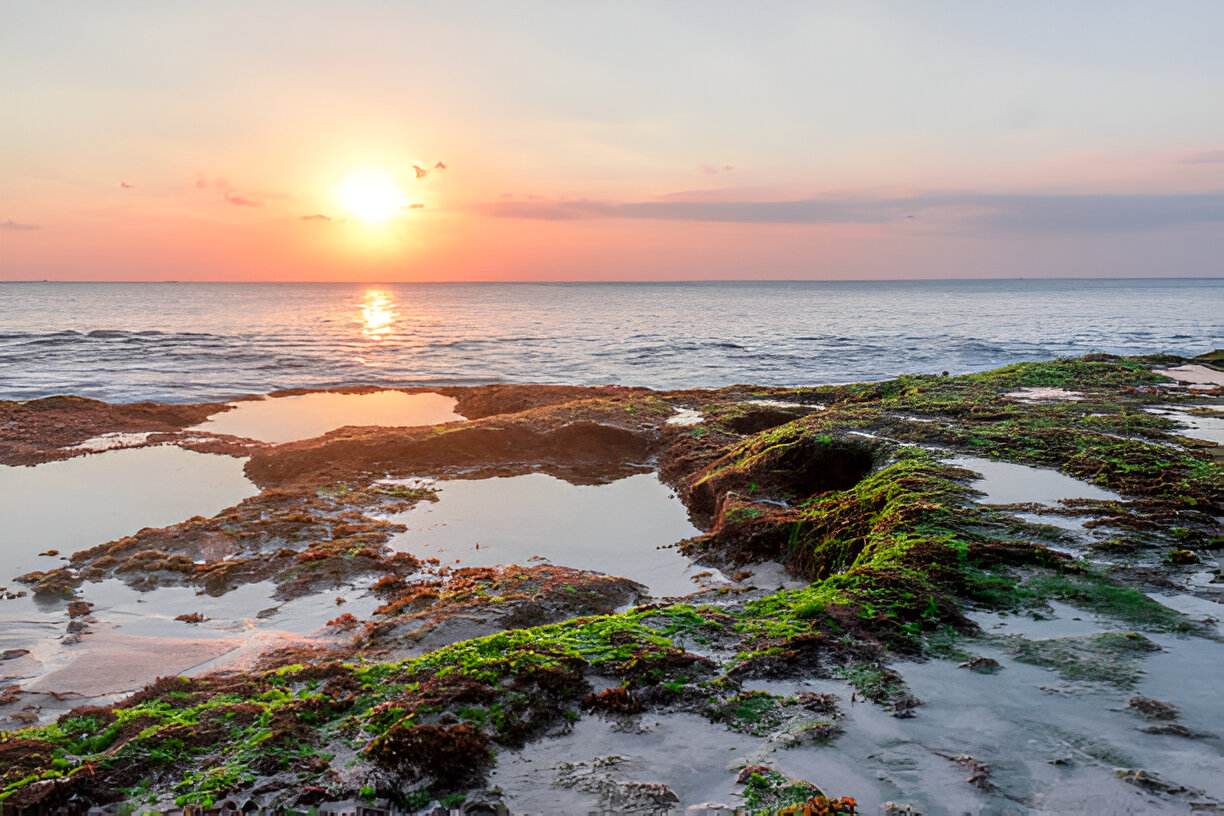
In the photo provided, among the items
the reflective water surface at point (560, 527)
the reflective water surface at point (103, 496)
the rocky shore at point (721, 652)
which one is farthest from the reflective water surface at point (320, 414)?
the reflective water surface at point (560, 527)

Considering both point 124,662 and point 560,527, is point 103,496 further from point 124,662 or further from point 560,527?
point 560,527

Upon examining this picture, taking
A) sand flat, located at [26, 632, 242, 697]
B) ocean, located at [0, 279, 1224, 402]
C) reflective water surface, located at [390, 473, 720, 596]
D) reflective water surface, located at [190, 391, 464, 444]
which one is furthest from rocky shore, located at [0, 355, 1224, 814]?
ocean, located at [0, 279, 1224, 402]

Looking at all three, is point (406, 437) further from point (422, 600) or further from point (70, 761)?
point (70, 761)

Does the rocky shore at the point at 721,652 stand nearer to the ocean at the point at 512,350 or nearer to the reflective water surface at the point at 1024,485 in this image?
the reflective water surface at the point at 1024,485

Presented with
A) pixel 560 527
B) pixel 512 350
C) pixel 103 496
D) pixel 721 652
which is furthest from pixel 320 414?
pixel 512 350

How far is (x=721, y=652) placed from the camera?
17.1 ft

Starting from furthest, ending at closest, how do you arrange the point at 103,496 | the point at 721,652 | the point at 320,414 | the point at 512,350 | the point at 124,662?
the point at 512,350 → the point at 320,414 → the point at 103,496 → the point at 124,662 → the point at 721,652

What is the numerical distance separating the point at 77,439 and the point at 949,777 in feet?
56.3

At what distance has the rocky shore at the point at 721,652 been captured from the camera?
12.5 feet

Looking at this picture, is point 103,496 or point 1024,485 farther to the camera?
point 103,496

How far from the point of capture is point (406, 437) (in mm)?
13789

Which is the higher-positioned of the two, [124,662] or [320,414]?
[320,414]

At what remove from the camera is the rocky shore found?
3.82 meters

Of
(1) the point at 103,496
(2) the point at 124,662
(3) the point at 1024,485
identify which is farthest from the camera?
(1) the point at 103,496
